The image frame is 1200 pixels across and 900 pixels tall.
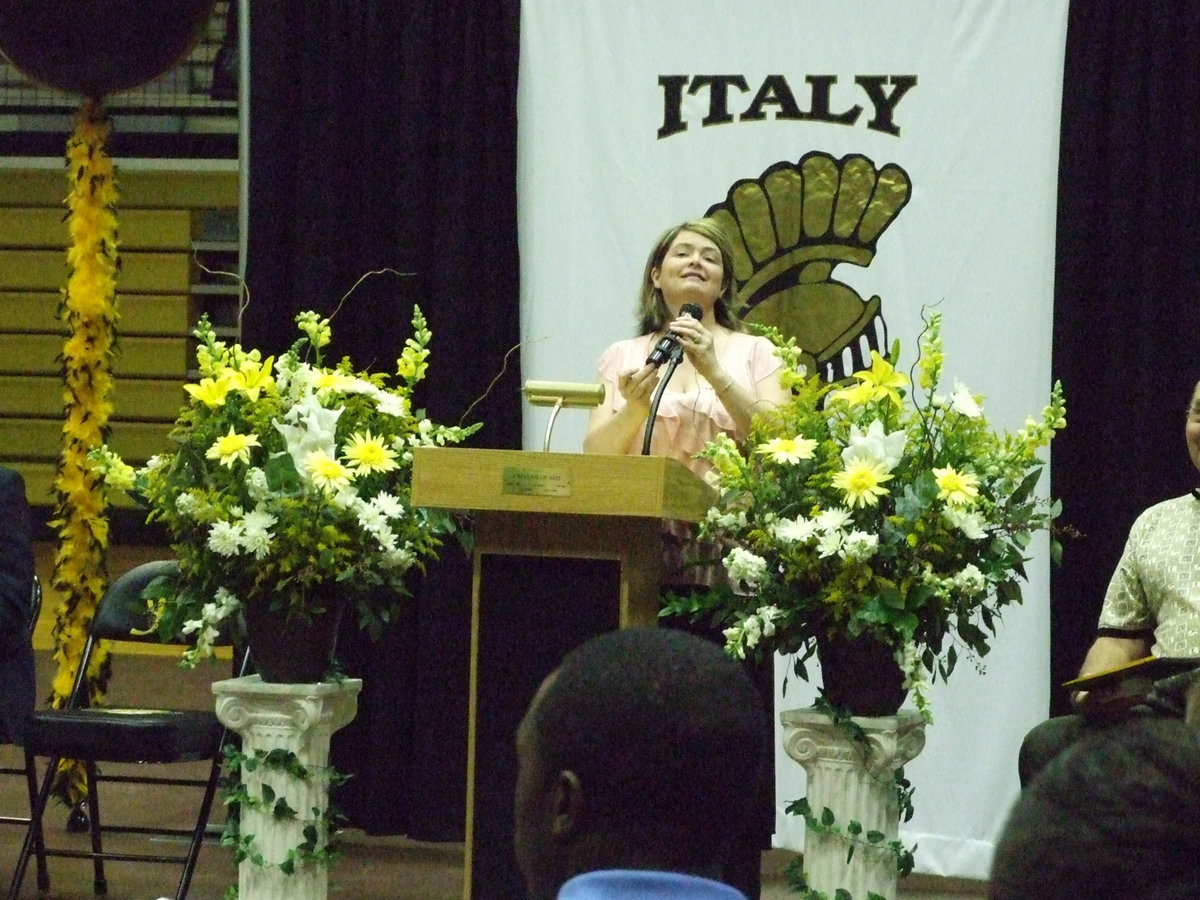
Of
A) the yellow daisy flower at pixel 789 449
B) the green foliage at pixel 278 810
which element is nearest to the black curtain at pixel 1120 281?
the yellow daisy flower at pixel 789 449

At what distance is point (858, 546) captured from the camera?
2914 millimetres

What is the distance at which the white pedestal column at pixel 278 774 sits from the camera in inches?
130

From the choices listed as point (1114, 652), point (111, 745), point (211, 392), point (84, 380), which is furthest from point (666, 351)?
point (84, 380)

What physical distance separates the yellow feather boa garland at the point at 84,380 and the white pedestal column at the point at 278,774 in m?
1.59

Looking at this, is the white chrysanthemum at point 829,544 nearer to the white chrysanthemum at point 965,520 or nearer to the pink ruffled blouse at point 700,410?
the white chrysanthemum at point 965,520

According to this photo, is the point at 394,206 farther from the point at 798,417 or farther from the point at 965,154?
the point at 798,417

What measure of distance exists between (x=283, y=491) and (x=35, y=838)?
145cm

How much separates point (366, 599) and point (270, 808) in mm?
460

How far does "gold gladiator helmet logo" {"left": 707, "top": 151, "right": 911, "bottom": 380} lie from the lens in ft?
15.5

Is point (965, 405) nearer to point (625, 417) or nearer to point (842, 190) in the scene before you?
point (625, 417)

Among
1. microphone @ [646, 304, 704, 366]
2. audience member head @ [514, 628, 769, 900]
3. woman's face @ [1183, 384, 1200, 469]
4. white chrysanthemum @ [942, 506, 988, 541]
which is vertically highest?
microphone @ [646, 304, 704, 366]

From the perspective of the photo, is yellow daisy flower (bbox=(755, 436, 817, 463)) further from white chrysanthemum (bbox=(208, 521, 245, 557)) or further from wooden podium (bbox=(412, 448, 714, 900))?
white chrysanthemum (bbox=(208, 521, 245, 557))

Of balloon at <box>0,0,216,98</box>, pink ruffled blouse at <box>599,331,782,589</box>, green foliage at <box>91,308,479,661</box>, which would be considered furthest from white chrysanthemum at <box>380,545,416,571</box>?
balloon at <box>0,0,216,98</box>

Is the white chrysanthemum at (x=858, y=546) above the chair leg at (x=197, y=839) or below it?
above
